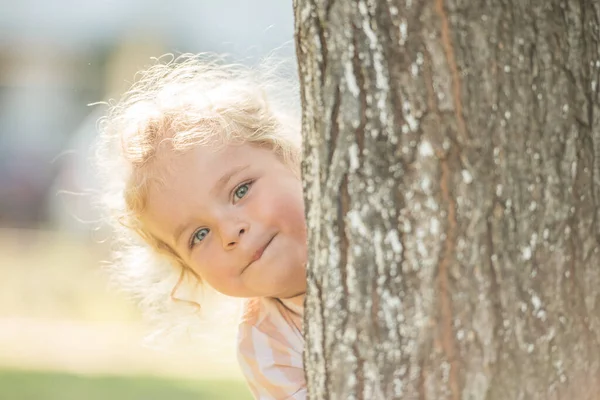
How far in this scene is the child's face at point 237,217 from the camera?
258 cm

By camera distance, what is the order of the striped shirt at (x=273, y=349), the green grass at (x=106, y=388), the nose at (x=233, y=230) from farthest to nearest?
the green grass at (x=106, y=388), the striped shirt at (x=273, y=349), the nose at (x=233, y=230)

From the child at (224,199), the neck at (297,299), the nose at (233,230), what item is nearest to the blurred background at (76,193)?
the child at (224,199)

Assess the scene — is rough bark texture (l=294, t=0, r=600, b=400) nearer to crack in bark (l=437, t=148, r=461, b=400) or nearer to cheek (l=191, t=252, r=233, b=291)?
crack in bark (l=437, t=148, r=461, b=400)

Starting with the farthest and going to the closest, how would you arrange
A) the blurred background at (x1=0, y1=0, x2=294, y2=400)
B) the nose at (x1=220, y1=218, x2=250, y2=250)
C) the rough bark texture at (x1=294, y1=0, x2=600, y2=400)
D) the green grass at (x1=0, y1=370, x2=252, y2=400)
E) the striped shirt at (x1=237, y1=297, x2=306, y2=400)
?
the blurred background at (x1=0, y1=0, x2=294, y2=400)
the green grass at (x1=0, y1=370, x2=252, y2=400)
the striped shirt at (x1=237, y1=297, x2=306, y2=400)
the nose at (x1=220, y1=218, x2=250, y2=250)
the rough bark texture at (x1=294, y1=0, x2=600, y2=400)

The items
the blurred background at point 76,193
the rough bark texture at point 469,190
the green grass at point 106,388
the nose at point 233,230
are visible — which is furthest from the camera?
the blurred background at point 76,193

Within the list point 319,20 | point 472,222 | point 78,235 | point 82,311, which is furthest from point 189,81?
point 78,235

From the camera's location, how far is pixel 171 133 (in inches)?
111

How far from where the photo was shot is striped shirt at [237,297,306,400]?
2.70 m

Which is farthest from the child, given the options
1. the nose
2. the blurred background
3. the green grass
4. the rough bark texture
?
the green grass

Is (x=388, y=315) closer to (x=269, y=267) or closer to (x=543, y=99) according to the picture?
(x=543, y=99)

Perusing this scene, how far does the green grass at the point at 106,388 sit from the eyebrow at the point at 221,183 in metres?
4.76

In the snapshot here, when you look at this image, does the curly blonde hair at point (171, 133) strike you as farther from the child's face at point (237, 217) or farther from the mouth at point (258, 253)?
the mouth at point (258, 253)

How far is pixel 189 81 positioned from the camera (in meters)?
3.17

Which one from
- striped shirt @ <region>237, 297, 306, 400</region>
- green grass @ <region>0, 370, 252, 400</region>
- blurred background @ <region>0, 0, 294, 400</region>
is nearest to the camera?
striped shirt @ <region>237, 297, 306, 400</region>
